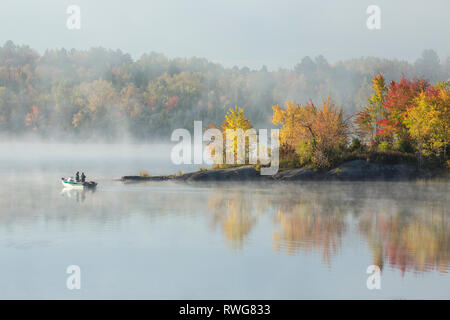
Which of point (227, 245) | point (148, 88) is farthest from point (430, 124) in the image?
point (148, 88)

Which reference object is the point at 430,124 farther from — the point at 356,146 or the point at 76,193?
the point at 76,193

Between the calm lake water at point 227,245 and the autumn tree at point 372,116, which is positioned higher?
the autumn tree at point 372,116

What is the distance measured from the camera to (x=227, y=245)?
1914 cm

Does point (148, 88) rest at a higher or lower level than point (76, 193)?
higher

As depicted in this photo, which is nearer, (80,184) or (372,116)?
(80,184)

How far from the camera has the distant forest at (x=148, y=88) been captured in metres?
146

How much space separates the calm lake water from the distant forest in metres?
111

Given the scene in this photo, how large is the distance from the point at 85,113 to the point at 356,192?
119 metres

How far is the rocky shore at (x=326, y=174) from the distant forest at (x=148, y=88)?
94.0 meters

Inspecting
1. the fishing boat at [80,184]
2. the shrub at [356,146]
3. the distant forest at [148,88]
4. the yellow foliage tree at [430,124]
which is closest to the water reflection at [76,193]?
the fishing boat at [80,184]

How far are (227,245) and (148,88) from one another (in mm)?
140001

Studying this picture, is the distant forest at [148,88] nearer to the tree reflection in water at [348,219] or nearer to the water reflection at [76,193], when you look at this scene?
the water reflection at [76,193]

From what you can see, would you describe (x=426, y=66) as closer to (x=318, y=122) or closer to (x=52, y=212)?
(x=318, y=122)
